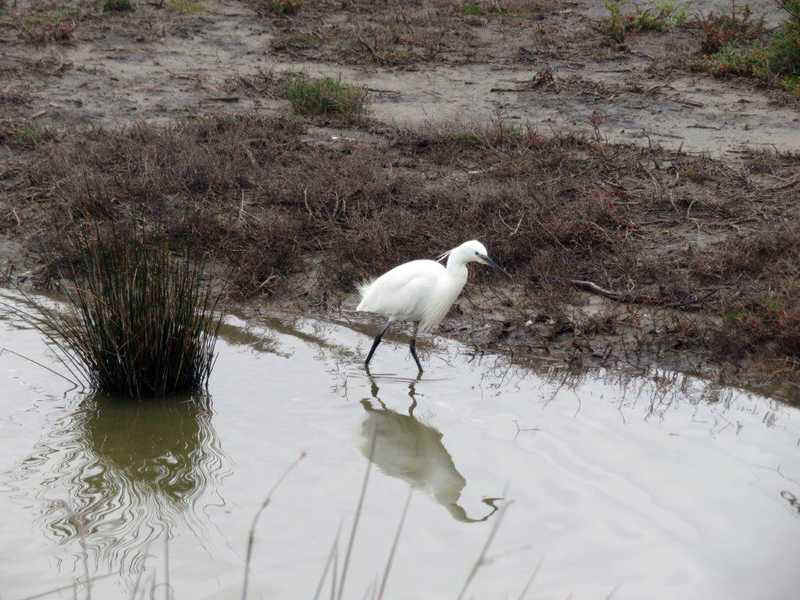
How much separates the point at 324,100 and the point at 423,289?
477 cm

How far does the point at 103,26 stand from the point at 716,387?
10.4 meters

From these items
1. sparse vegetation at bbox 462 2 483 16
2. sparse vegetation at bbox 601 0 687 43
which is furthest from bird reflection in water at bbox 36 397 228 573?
sparse vegetation at bbox 462 2 483 16

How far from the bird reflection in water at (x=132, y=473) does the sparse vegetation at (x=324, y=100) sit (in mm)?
5437

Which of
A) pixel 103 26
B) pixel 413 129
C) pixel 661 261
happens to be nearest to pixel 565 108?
pixel 413 129

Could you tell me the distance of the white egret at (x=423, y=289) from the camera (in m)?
6.71

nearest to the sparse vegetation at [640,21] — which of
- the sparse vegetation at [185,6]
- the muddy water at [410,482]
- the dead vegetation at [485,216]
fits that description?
the dead vegetation at [485,216]

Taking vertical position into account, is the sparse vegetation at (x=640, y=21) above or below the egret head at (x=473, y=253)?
above

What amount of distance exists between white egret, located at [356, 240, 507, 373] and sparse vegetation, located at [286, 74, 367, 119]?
14.1ft

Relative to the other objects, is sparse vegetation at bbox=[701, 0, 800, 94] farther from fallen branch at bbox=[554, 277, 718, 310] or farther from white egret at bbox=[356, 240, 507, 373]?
white egret at bbox=[356, 240, 507, 373]

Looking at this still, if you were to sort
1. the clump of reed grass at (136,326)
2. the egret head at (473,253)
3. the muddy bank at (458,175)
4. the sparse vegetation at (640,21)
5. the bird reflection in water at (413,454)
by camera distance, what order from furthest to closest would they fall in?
the sparse vegetation at (640,21) < the muddy bank at (458,175) < the egret head at (473,253) < the clump of reed grass at (136,326) < the bird reflection in water at (413,454)

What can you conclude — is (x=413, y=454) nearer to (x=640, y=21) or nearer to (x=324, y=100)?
(x=324, y=100)

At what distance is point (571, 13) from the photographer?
46.5 feet

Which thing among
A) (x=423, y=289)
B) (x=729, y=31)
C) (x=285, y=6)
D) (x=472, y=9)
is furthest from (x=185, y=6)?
(x=423, y=289)

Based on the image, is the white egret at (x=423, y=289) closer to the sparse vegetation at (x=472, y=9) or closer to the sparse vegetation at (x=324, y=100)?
the sparse vegetation at (x=324, y=100)
